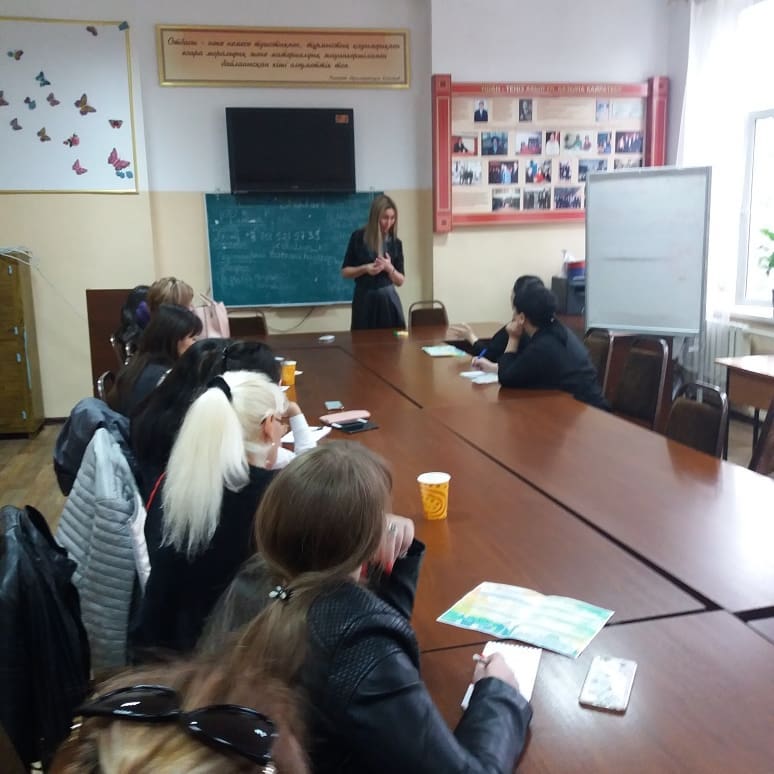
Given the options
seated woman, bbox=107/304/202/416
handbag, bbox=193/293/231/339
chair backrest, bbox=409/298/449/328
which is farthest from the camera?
chair backrest, bbox=409/298/449/328

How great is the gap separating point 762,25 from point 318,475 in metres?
5.41

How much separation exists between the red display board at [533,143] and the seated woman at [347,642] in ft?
16.5

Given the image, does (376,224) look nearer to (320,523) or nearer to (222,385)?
(222,385)

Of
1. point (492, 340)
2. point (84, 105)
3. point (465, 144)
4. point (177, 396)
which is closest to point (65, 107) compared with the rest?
point (84, 105)

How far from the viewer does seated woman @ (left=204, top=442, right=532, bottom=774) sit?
969 millimetres

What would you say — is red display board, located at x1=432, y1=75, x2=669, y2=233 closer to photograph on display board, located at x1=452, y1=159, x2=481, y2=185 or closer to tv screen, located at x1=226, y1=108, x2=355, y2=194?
photograph on display board, located at x1=452, y1=159, x2=481, y2=185

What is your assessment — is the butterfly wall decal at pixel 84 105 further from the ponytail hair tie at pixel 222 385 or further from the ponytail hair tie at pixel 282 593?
the ponytail hair tie at pixel 282 593

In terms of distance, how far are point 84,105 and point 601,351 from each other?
3.95 metres

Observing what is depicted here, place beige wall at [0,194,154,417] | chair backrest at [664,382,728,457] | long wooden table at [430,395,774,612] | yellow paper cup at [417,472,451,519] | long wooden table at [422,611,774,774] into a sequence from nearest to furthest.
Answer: long wooden table at [422,611,774,774], long wooden table at [430,395,774,612], yellow paper cup at [417,472,451,519], chair backrest at [664,382,728,457], beige wall at [0,194,154,417]

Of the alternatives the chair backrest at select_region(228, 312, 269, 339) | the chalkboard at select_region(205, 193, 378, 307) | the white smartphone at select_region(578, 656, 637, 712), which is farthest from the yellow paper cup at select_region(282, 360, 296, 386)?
the chalkboard at select_region(205, 193, 378, 307)

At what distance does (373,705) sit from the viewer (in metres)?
0.97

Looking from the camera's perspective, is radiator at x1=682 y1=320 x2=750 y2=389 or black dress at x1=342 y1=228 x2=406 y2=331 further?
radiator at x1=682 y1=320 x2=750 y2=389

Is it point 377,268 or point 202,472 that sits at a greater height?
point 377,268

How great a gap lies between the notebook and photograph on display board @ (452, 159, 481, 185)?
198 inches
